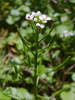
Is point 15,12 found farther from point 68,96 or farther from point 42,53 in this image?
point 68,96

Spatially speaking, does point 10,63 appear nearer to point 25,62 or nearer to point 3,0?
point 25,62

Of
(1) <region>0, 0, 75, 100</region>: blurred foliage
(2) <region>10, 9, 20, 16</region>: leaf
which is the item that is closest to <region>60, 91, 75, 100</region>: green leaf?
(1) <region>0, 0, 75, 100</region>: blurred foliage

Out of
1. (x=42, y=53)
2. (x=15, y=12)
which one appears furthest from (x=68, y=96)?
(x=15, y=12)

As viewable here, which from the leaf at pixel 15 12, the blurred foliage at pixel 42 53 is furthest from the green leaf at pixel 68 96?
the leaf at pixel 15 12

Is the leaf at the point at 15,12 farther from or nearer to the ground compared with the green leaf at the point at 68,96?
farther from the ground

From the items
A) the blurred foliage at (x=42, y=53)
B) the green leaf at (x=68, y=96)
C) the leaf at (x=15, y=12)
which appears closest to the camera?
the green leaf at (x=68, y=96)

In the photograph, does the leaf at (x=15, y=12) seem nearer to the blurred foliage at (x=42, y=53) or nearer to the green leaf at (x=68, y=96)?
the blurred foliage at (x=42, y=53)

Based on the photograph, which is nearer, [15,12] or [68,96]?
[68,96]

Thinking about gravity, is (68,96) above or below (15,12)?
below
